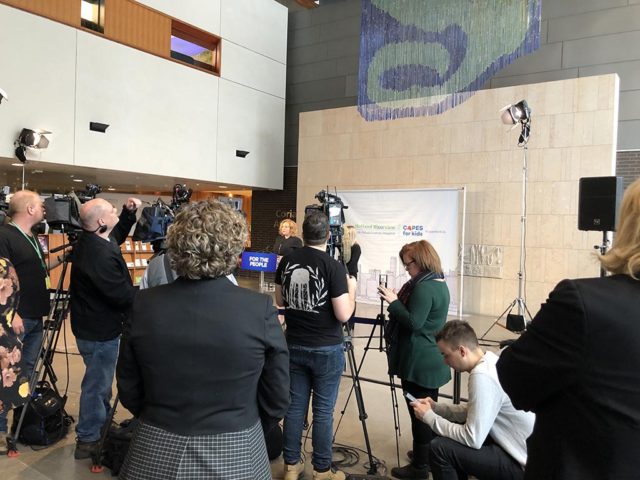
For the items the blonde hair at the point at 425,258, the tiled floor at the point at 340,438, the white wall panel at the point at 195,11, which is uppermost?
the white wall panel at the point at 195,11

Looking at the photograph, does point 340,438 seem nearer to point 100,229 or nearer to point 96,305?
point 96,305

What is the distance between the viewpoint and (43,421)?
10.3 feet

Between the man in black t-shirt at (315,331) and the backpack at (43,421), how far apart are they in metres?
1.60

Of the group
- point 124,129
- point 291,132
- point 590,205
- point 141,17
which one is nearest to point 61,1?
point 141,17

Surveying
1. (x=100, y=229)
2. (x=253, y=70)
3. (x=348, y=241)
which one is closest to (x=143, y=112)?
(x=253, y=70)

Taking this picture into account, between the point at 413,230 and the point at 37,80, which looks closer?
the point at 37,80

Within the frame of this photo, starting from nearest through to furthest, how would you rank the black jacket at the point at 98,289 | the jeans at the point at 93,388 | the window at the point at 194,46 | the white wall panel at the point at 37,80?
1. the black jacket at the point at 98,289
2. the jeans at the point at 93,388
3. the white wall panel at the point at 37,80
4. the window at the point at 194,46

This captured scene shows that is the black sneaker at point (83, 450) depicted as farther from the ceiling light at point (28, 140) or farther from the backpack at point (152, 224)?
the ceiling light at point (28, 140)

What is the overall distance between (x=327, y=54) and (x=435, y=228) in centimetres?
495

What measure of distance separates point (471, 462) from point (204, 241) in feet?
4.79

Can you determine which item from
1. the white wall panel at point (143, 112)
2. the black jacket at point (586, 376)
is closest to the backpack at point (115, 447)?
the black jacket at point (586, 376)

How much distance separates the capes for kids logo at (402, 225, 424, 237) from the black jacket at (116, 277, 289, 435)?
7.50 meters

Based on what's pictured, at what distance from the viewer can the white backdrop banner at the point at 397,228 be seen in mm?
8375

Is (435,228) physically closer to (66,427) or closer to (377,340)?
(377,340)
